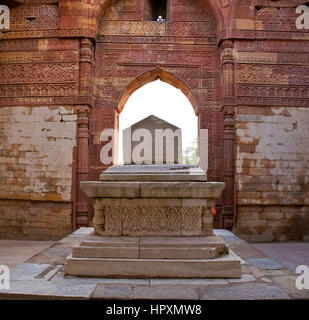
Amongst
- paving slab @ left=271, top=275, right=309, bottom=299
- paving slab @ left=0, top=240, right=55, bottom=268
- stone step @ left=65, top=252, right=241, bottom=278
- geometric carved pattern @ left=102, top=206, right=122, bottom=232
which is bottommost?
paving slab @ left=0, top=240, right=55, bottom=268

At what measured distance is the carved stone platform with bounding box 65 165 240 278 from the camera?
3.21m

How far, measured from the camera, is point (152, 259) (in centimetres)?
324

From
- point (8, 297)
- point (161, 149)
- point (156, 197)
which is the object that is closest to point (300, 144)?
point (161, 149)

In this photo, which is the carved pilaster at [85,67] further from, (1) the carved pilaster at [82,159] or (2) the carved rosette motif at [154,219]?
(2) the carved rosette motif at [154,219]

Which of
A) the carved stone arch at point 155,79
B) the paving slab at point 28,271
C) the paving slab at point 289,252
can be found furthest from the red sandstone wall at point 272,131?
the paving slab at point 28,271

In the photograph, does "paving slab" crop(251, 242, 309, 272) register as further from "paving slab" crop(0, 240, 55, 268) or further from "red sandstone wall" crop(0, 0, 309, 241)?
"paving slab" crop(0, 240, 55, 268)

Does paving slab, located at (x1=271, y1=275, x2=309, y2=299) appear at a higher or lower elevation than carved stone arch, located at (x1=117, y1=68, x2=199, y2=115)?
lower

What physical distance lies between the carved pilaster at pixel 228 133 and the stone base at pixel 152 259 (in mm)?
4097

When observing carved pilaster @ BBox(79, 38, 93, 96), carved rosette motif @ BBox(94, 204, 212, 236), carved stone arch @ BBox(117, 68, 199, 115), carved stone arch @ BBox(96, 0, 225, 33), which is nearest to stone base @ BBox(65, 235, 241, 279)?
carved rosette motif @ BBox(94, 204, 212, 236)

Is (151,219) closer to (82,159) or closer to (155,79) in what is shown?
(82,159)

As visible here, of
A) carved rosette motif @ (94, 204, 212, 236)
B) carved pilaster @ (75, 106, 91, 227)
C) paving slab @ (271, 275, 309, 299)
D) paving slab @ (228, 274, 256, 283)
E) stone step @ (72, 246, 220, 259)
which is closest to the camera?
paving slab @ (271, 275, 309, 299)

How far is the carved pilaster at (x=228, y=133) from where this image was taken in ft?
24.2

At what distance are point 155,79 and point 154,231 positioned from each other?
230 inches
